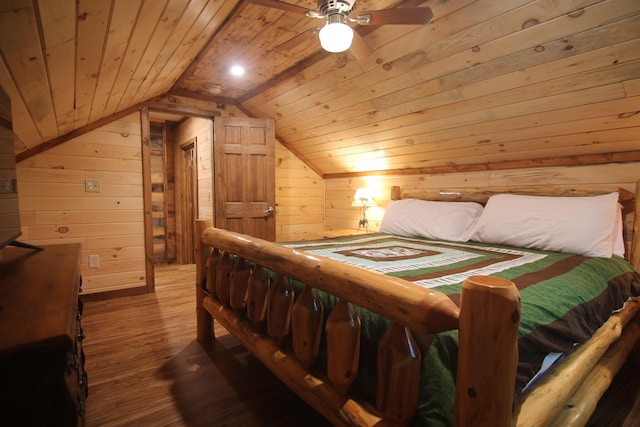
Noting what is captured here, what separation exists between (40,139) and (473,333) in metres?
3.24

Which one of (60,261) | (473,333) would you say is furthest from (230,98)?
(473,333)

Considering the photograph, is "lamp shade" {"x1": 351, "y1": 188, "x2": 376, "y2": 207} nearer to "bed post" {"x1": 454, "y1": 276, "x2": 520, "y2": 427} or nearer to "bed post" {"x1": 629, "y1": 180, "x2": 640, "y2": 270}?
"bed post" {"x1": 629, "y1": 180, "x2": 640, "y2": 270}

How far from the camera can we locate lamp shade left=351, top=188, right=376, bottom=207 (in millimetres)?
3617

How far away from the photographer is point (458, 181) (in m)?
3.04

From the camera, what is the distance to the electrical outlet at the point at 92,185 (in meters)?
2.95

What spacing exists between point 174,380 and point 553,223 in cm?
248

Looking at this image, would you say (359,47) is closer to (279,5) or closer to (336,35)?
(336,35)

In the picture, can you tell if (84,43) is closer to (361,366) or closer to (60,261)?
(60,261)

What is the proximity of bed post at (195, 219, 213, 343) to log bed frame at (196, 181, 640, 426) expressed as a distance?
207 millimetres

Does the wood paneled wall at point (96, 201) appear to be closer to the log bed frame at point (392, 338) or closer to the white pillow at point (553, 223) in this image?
the log bed frame at point (392, 338)

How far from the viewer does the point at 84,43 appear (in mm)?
1340

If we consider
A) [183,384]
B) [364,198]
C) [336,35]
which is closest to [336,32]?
[336,35]

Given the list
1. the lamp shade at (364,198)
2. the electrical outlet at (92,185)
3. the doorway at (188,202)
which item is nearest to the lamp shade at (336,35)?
the lamp shade at (364,198)

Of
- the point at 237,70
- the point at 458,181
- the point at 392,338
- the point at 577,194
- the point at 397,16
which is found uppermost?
the point at 237,70
